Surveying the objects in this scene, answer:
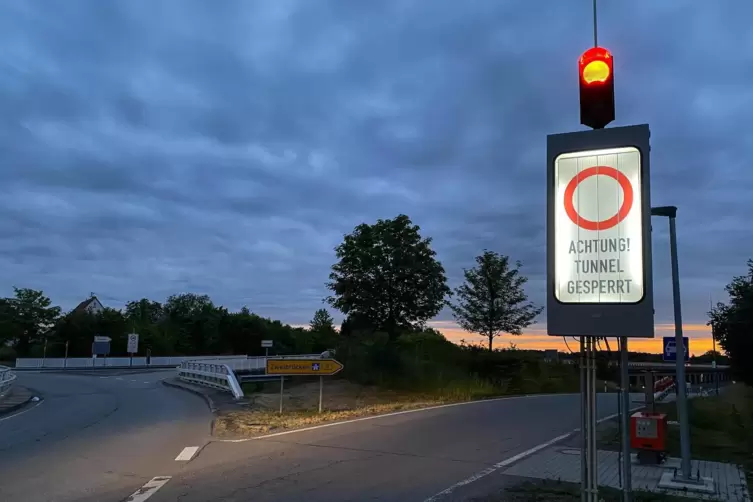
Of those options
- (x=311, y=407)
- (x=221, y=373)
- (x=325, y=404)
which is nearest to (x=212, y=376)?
(x=221, y=373)

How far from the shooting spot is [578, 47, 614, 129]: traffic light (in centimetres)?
457

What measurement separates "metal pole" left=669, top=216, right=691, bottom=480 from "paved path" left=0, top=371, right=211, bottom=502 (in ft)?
24.1

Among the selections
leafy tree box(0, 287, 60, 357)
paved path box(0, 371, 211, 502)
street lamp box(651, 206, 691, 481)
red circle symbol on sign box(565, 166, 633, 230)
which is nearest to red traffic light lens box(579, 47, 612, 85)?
red circle symbol on sign box(565, 166, 633, 230)

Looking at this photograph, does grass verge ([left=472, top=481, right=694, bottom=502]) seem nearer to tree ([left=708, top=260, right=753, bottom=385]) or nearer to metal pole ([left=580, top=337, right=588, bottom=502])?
metal pole ([left=580, top=337, right=588, bottom=502])

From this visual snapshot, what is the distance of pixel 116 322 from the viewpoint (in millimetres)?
63375

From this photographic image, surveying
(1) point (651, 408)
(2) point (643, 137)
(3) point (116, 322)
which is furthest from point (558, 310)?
(3) point (116, 322)

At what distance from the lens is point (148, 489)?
8086 mm

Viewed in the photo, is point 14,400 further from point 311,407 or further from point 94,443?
point 94,443

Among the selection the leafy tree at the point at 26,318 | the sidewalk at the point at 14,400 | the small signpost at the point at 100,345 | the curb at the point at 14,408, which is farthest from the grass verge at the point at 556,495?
the leafy tree at the point at 26,318

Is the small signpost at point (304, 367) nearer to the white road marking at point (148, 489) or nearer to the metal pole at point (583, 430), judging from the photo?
the white road marking at point (148, 489)

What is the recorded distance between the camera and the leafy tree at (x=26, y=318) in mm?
65438

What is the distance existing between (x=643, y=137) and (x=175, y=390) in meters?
25.2

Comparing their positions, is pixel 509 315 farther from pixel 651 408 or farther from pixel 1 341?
pixel 1 341

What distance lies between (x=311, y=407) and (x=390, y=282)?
18867 millimetres
